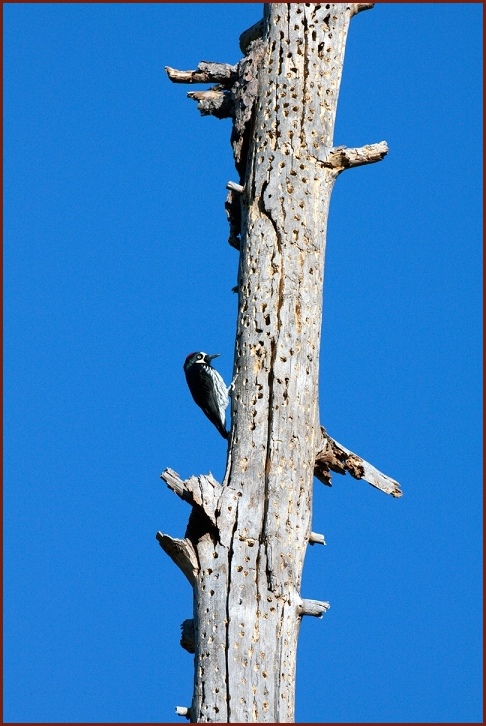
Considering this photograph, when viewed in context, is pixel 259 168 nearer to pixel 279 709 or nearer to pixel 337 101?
pixel 337 101

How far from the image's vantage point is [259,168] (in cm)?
568

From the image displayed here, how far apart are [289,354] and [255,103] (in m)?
1.36

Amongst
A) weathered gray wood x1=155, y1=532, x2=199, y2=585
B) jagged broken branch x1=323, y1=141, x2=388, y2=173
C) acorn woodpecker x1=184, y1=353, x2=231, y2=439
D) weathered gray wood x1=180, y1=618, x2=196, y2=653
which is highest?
jagged broken branch x1=323, y1=141, x2=388, y2=173

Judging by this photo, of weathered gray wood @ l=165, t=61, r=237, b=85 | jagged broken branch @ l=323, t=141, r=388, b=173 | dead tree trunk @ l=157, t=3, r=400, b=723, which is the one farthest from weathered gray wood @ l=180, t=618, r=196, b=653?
weathered gray wood @ l=165, t=61, r=237, b=85

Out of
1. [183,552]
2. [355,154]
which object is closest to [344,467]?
[183,552]

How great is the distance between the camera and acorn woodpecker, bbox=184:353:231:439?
23.3 feet

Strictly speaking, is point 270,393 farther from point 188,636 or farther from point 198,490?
point 188,636

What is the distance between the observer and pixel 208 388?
7305 millimetres

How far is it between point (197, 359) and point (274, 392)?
236 cm

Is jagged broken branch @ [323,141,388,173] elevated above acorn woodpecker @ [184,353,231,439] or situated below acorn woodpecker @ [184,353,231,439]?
above

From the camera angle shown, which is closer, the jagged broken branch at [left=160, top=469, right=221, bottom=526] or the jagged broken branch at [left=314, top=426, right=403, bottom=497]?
the jagged broken branch at [left=160, top=469, right=221, bottom=526]

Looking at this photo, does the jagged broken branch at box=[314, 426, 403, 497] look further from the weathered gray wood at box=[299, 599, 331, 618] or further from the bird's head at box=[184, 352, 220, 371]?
the bird's head at box=[184, 352, 220, 371]

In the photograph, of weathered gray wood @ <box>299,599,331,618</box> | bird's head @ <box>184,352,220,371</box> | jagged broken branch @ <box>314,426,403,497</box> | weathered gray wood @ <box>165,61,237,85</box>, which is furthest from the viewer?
bird's head @ <box>184,352,220,371</box>

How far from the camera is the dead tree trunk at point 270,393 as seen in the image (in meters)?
5.02
